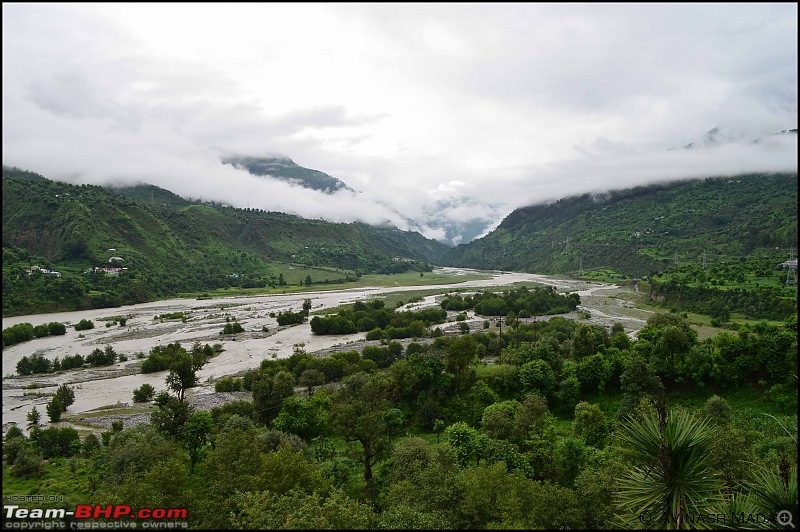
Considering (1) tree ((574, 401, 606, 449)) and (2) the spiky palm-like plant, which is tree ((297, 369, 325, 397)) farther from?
(2) the spiky palm-like plant

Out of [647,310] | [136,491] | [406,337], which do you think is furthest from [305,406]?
[647,310]

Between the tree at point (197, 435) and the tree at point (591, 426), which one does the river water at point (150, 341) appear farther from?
the tree at point (591, 426)

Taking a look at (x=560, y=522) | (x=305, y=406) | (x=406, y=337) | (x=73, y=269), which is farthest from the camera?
(x=73, y=269)

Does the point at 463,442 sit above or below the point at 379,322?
above

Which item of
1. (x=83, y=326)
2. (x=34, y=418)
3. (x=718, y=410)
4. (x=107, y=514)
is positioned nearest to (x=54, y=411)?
(x=34, y=418)

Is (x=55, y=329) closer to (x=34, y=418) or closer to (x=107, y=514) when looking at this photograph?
(x=34, y=418)

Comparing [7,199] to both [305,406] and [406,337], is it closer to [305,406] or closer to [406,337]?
[406,337]
